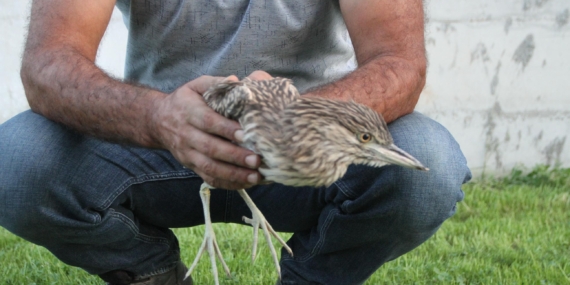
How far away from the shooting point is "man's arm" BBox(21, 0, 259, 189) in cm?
243

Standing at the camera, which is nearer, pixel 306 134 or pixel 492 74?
pixel 306 134

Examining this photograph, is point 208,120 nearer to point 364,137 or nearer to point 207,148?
point 207,148

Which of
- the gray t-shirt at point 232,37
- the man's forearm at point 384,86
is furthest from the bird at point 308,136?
the gray t-shirt at point 232,37

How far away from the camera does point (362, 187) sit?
9.81ft

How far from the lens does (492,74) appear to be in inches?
249

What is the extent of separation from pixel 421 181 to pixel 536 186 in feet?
12.0

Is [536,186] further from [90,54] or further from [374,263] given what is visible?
[90,54]

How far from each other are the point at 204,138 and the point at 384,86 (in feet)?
2.74

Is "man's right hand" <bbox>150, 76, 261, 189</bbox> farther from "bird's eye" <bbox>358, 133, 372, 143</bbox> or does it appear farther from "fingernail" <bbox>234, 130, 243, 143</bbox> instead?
"bird's eye" <bbox>358, 133, 372, 143</bbox>

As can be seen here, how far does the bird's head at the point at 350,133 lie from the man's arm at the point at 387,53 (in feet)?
1.78

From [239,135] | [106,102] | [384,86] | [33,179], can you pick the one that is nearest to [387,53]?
[384,86]

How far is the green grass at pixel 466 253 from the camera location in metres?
3.99

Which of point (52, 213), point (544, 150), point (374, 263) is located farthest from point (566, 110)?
point (52, 213)

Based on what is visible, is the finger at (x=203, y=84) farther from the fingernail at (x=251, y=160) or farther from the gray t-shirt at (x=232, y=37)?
the gray t-shirt at (x=232, y=37)
